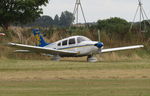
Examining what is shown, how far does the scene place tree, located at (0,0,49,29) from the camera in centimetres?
5297

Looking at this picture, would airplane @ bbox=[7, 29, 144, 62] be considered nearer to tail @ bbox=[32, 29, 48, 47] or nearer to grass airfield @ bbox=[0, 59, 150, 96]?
tail @ bbox=[32, 29, 48, 47]

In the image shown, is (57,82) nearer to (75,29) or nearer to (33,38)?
(33,38)

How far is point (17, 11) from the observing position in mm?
54094

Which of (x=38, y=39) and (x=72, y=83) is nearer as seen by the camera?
(x=72, y=83)

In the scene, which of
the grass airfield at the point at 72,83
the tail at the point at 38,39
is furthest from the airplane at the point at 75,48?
the grass airfield at the point at 72,83

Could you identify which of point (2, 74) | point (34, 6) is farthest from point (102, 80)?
point (34, 6)

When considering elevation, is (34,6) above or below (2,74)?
above

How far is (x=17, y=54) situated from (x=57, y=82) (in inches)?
655

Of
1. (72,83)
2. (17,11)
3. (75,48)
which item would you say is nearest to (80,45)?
(75,48)

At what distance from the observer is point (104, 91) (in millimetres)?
12945

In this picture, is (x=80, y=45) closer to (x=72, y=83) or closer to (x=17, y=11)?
(x=72, y=83)

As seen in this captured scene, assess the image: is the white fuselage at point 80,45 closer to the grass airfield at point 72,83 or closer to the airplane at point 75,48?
the airplane at point 75,48

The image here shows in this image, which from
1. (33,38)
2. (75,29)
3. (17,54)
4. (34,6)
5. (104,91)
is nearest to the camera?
(104,91)

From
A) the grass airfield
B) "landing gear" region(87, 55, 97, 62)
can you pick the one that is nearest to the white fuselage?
"landing gear" region(87, 55, 97, 62)
